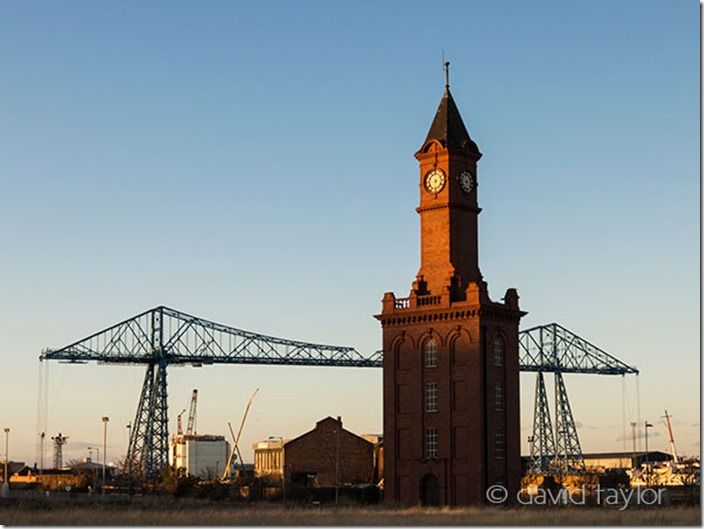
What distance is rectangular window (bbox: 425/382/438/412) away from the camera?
89.7 metres

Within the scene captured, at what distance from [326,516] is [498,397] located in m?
22.3

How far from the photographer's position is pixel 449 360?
3514 inches

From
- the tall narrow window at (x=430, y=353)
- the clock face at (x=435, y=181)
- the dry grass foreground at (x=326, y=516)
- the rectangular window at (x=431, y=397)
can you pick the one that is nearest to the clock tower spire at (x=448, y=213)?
the clock face at (x=435, y=181)

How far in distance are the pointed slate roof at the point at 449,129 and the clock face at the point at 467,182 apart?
6.11ft

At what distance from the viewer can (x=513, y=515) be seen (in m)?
69.8

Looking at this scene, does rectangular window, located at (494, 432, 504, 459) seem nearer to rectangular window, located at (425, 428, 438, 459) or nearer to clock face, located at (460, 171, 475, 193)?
rectangular window, located at (425, 428, 438, 459)

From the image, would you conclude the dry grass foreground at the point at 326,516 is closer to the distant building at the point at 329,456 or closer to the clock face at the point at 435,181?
the clock face at the point at 435,181

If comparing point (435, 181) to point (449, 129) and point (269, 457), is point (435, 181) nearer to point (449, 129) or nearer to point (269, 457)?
point (449, 129)

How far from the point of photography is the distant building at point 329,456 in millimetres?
154250

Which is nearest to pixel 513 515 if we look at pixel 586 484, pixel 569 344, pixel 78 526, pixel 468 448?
pixel 468 448

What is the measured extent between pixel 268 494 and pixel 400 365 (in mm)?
20080

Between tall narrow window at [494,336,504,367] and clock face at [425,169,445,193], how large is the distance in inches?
446

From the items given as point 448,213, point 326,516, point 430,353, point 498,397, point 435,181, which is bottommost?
point 326,516

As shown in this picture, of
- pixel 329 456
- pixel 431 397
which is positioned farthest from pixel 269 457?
pixel 431 397
